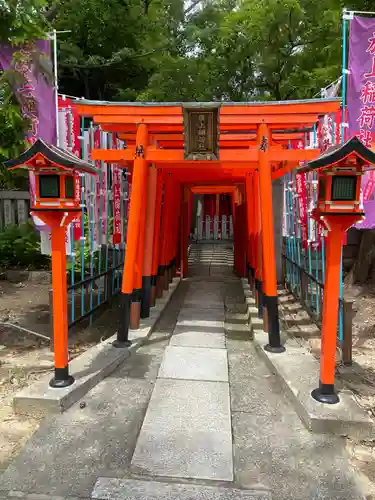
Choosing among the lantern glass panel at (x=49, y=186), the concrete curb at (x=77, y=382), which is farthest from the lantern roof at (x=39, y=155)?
the concrete curb at (x=77, y=382)

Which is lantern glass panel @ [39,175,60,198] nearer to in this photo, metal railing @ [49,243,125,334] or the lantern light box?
the lantern light box

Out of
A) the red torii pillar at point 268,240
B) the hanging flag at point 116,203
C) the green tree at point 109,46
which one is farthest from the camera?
the green tree at point 109,46

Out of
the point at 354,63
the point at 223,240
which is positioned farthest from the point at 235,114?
the point at 223,240

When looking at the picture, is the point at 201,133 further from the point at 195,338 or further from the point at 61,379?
the point at 61,379

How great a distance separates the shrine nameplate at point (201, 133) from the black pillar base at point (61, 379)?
9.55 ft

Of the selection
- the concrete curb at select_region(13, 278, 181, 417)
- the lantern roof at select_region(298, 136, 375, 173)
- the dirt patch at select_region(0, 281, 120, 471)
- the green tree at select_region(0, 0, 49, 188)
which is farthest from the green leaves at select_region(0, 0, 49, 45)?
the dirt patch at select_region(0, 281, 120, 471)

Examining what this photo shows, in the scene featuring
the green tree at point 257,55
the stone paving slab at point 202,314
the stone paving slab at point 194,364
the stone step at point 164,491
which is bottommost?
the stone step at point 164,491

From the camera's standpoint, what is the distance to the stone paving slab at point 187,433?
317cm

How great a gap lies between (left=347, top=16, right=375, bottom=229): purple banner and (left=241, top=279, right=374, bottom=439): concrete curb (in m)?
3.00

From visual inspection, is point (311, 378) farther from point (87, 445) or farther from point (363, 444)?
point (87, 445)

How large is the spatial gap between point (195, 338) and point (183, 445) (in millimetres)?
2825

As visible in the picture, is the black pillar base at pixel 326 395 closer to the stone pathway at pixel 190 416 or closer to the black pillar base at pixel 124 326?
the stone pathway at pixel 190 416

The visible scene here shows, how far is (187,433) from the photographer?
3.63m

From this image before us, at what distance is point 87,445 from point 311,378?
7.99 feet
